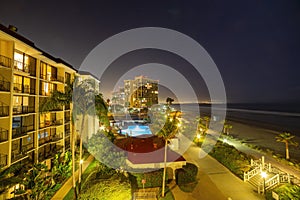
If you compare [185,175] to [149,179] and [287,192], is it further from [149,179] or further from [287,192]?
[287,192]

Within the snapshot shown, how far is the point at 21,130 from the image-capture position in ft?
40.7

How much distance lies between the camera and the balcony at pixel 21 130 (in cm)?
1161

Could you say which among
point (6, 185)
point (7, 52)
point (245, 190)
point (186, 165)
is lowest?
point (245, 190)

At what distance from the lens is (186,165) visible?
1496 centimetres

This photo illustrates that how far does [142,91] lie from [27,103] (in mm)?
125847

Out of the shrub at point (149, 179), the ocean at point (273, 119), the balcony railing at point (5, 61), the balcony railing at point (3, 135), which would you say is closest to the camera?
the balcony railing at point (5, 61)

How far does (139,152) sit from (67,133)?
325 inches

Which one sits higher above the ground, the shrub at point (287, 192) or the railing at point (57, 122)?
the railing at point (57, 122)

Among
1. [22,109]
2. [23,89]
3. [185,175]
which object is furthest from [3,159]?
[185,175]

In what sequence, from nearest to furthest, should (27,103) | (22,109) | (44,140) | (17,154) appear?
(17,154) < (22,109) < (27,103) < (44,140)

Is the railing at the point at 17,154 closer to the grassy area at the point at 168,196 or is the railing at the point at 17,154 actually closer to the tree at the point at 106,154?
the tree at the point at 106,154

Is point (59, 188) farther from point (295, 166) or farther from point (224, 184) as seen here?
point (295, 166)

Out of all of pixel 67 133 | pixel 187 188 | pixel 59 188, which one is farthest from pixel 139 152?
pixel 67 133

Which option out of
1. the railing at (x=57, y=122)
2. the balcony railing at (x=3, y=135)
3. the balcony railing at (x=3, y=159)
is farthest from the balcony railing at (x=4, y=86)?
the railing at (x=57, y=122)
